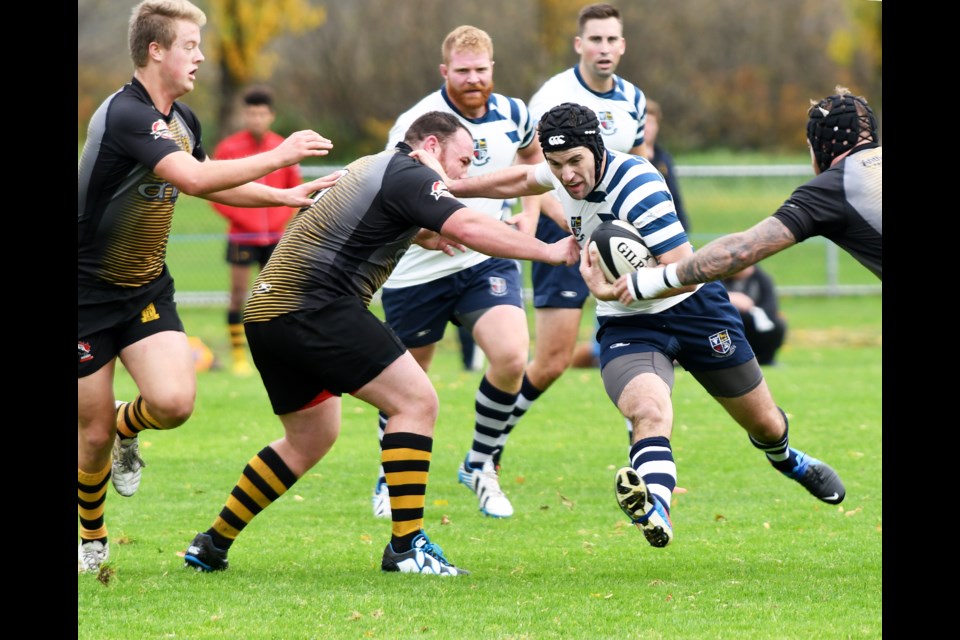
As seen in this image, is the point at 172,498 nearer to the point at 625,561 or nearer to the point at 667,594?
the point at 625,561

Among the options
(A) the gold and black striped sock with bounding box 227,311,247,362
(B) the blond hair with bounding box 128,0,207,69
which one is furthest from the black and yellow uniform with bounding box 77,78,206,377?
(A) the gold and black striped sock with bounding box 227,311,247,362

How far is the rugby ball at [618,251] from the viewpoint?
5645mm

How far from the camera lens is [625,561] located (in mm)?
6156

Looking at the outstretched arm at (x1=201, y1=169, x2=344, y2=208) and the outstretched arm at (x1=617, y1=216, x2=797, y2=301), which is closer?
the outstretched arm at (x1=617, y1=216, x2=797, y2=301)

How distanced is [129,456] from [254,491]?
3.25 ft

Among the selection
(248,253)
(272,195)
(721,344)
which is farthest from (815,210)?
(248,253)

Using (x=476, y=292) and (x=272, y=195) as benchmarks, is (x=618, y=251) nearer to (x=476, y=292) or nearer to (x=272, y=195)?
(x=272, y=195)

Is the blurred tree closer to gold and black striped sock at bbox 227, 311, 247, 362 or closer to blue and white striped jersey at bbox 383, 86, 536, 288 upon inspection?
gold and black striped sock at bbox 227, 311, 247, 362

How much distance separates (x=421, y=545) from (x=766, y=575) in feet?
4.95

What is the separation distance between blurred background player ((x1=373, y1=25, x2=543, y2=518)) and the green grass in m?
0.54

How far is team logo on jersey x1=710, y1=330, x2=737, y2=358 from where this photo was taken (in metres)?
6.05

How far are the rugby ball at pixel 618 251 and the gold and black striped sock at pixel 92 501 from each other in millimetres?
2435

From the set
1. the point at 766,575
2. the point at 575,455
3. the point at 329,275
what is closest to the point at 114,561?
the point at 329,275

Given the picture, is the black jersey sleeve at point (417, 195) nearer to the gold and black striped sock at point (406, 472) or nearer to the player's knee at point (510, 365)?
the gold and black striped sock at point (406, 472)
